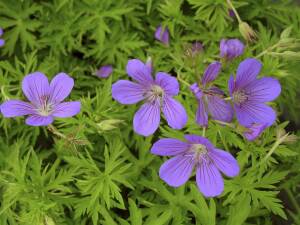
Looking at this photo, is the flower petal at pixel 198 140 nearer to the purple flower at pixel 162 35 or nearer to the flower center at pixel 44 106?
the flower center at pixel 44 106

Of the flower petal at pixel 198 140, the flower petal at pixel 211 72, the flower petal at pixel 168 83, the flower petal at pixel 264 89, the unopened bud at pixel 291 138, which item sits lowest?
the unopened bud at pixel 291 138

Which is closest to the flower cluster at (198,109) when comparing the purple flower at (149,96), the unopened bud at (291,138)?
the purple flower at (149,96)

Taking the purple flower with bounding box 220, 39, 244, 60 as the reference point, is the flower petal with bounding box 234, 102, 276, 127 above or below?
below

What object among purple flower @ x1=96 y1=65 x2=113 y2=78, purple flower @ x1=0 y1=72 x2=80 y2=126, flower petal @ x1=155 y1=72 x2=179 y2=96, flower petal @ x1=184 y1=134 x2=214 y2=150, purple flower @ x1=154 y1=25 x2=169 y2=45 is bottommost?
purple flower @ x1=96 y1=65 x2=113 y2=78

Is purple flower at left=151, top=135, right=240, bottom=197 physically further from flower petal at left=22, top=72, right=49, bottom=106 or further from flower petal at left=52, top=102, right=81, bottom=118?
flower petal at left=22, top=72, right=49, bottom=106

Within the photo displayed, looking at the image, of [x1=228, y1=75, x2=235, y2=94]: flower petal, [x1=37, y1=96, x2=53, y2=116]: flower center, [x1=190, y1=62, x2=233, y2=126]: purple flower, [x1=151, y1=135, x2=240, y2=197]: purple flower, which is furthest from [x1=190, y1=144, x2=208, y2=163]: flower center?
[x1=37, y1=96, x2=53, y2=116]: flower center

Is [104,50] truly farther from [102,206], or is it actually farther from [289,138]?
[289,138]

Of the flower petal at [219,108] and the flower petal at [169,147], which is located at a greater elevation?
the flower petal at [219,108]

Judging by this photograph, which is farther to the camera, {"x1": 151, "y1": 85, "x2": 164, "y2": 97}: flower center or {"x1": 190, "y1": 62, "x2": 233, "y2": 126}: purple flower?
{"x1": 151, "y1": 85, "x2": 164, "y2": 97}: flower center
